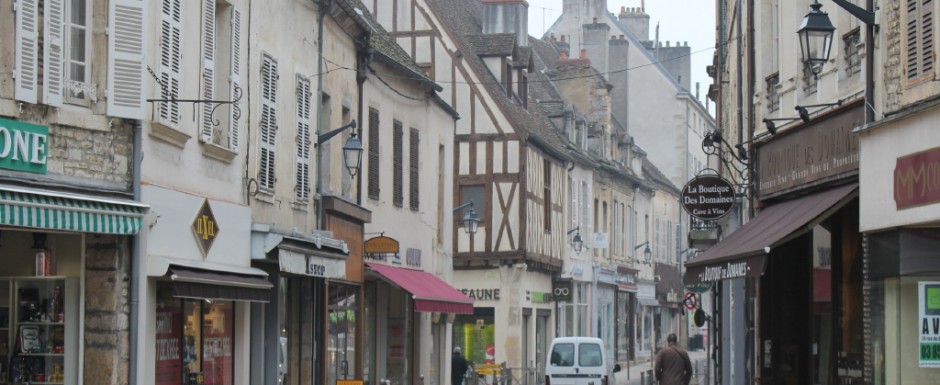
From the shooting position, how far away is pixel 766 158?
57.7ft

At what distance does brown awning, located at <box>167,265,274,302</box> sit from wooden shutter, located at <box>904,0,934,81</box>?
261 inches

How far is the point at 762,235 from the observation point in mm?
14914

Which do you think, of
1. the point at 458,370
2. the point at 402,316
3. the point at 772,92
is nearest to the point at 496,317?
the point at 458,370

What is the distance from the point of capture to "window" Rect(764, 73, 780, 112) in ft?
57.1

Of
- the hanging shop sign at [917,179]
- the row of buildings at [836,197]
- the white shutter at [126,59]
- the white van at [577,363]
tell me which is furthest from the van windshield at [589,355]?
the white shutter at [126,59]

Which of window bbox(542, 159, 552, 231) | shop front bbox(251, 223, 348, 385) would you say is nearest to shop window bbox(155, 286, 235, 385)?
shop front bbox(251, 223, 348, 385)

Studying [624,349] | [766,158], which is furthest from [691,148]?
[766,158]

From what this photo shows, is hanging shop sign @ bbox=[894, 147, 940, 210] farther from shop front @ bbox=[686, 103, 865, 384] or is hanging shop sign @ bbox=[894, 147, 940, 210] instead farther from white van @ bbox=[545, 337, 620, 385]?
white van @ bbox=[545, 337, 620, 385]

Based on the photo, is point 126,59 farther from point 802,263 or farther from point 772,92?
point 802,263

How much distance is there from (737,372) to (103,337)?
11.1 meters

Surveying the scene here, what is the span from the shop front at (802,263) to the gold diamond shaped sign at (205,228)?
530 centimetres

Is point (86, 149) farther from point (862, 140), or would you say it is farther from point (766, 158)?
point (766, 158)

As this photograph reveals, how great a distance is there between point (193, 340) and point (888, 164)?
23.1ft

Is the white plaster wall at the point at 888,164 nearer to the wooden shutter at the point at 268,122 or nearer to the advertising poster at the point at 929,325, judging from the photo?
the advertising poster at the point at 929,325
